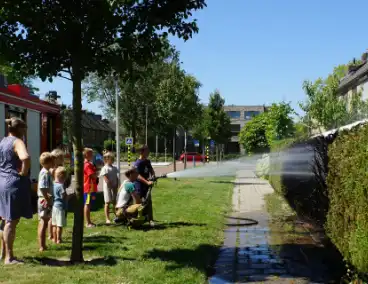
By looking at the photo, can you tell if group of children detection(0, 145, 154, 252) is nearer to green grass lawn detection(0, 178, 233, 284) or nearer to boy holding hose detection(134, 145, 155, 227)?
boy holding hose detection(134, 145, 155, 227)

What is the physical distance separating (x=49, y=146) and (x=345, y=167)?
1094 centimetres

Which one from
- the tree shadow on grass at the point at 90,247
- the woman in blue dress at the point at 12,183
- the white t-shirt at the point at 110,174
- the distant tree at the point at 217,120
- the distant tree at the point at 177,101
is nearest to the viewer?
the woman in blue dress at the point at 12,183

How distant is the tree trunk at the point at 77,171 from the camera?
632cm

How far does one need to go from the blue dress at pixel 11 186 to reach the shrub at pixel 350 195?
3775 millimetres

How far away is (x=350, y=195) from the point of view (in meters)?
5.06

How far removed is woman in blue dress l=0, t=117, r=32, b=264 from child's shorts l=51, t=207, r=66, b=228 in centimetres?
126

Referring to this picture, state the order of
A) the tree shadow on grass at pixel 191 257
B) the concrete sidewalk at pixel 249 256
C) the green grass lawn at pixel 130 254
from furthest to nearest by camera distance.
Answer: the tree shadow on grass at pixel 191 257, the concrete sidewalk at pixel 249 256, the green grass lawn at pixel 130 254

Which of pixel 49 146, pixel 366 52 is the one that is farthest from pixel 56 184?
pixel 366 52

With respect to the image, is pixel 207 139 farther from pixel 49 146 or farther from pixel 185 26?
pixel 185 26

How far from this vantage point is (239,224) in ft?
33.6

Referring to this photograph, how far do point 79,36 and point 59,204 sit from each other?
2689mm

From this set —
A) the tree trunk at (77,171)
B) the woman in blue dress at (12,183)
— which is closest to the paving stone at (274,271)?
the tree trunk at (77,171)

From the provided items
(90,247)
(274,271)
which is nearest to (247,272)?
(274,271)

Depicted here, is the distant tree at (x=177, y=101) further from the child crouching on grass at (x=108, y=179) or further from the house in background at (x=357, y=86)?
the child crouching on grass at (x=108, y=179)
